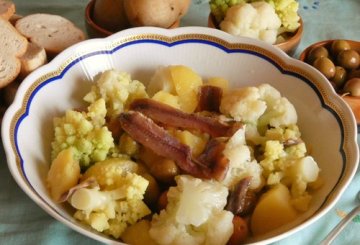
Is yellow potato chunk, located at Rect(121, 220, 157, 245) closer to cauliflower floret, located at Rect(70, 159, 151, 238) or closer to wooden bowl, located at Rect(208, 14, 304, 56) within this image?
cauliflower floret, located at Rect(70, 159, 151, 238)

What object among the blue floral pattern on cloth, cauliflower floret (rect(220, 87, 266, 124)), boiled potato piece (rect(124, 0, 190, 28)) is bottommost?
the blue floral pattern on cloth

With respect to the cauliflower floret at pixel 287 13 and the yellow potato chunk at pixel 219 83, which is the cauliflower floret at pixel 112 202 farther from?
the cauliflower floret at pixel 287 13

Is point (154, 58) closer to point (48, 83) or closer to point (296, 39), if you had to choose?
point (48, 83)

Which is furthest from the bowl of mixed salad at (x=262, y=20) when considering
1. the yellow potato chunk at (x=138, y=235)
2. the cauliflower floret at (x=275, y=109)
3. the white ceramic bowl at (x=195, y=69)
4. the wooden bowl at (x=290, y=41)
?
the yellow potato chunk at (x=138, y=235)

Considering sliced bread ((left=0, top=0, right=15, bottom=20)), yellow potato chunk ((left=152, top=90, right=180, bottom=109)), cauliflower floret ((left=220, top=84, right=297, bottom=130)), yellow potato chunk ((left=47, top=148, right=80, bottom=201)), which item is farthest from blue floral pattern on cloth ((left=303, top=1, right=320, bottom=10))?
yellow potato chunk ((left=47, top=148, right=80, bottom=201))

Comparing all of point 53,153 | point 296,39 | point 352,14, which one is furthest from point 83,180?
point 352,14

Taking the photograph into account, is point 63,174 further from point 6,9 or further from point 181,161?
point 6,9
